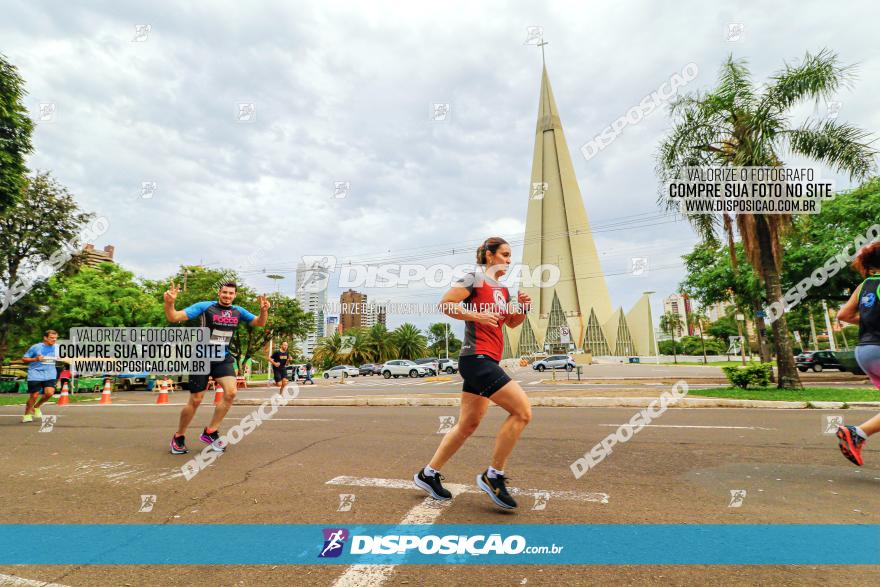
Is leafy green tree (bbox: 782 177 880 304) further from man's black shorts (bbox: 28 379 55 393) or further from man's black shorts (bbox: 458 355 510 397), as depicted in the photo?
man's black shorts (bbox: 28 379 55 393)

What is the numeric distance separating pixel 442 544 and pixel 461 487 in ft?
3.74

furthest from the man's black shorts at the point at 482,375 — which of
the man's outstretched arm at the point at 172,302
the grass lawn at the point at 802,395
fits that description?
the grass lawn at the point at 802,395

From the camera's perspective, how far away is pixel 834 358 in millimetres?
27141

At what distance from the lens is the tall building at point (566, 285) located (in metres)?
84.6

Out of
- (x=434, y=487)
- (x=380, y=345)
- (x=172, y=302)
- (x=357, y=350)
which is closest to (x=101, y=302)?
(x=172, y=302)

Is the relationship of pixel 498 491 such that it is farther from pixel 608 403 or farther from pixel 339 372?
pixel 339 372

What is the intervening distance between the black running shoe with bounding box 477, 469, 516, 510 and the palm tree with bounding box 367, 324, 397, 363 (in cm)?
6664

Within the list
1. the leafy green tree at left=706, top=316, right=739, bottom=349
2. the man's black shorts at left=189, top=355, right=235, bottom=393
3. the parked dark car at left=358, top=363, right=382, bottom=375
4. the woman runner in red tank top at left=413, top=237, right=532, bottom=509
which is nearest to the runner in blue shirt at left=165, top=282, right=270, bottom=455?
the man's black shorts at left=189, top=355, right=235, bottom=393

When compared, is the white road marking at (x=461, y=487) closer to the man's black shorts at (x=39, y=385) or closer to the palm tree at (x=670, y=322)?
the man's black shorts at (x=39, y=385)

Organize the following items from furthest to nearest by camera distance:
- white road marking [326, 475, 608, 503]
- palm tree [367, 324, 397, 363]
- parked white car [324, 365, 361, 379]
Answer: palm tree [367, 324, 397, 363], parked white car [324, 365, 361, 379], white road marking [326, 475, 608, 503]

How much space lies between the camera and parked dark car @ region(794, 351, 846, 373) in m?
27.2

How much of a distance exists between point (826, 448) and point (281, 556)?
5.92 metres

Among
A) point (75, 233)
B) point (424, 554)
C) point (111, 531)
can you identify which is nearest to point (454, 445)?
point (424, 554)

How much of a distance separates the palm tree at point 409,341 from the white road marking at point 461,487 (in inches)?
2686
